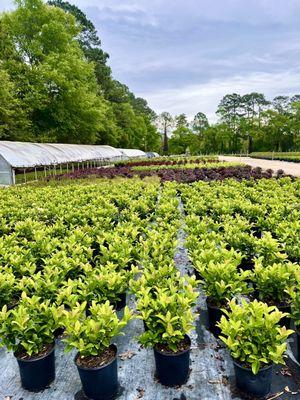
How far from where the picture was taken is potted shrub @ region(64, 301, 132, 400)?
7.79 ft

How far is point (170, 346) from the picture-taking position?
250 centimetres

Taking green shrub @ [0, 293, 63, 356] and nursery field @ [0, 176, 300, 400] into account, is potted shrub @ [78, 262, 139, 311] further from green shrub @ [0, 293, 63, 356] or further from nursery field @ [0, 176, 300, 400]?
green shrub @ [0, 293, 63, 356]

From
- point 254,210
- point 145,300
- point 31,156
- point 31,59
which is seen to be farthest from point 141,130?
point 145,300

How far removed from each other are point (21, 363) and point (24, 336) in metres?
0.24

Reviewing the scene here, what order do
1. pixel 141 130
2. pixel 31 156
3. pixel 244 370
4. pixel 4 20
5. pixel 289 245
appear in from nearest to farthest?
pixel 244 370 → pixel 289 245 → pixel 31 156 → pixel 4 20 → pixel 141 130

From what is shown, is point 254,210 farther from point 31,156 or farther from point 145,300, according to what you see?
point 31,156

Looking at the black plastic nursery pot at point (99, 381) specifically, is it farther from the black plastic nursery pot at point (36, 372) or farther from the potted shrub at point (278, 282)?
the potted shrub at point (278, 282)

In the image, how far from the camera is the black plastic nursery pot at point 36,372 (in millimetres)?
2520

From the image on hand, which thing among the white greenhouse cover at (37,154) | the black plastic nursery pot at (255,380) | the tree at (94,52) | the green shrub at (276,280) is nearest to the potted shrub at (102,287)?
the black plastic nursery pot at (255,380)

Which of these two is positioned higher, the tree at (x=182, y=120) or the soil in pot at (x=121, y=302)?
the tree at (x=182, y=120)

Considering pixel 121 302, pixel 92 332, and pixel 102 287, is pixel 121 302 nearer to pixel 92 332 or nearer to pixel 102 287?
pixel 102 287

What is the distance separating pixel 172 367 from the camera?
8.34 feet

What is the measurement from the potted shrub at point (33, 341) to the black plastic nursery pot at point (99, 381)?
0.37 meters

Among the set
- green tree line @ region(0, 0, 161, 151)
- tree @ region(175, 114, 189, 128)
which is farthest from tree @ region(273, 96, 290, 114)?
green tree line @ region(0, 0, 161, 151)
